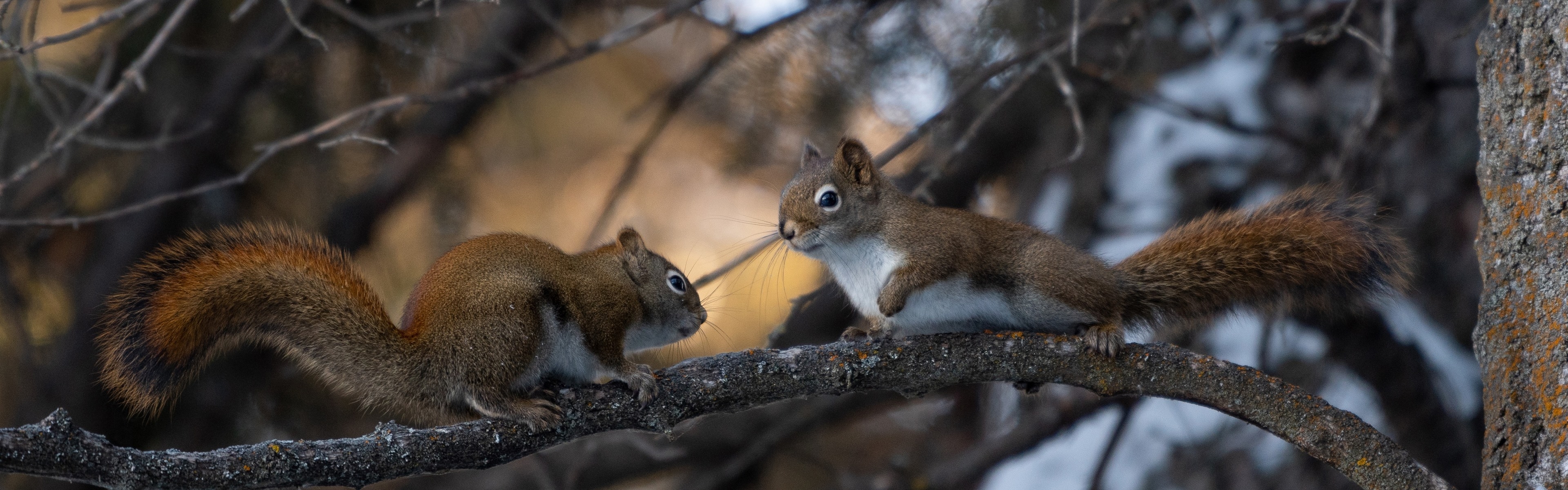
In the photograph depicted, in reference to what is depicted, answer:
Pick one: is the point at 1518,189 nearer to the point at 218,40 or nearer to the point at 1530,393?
the point at 1530,393

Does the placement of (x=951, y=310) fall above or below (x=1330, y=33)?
below

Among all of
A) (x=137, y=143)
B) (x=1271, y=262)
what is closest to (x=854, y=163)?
(x=1271, y=262)

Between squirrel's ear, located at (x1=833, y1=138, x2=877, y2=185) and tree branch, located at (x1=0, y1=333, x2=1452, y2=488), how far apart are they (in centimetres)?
46

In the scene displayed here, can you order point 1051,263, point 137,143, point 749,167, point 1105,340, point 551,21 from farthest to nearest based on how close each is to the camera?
point 749,167 → point 551,21 → point 137,143 → point 1051,263 → point 1105,340

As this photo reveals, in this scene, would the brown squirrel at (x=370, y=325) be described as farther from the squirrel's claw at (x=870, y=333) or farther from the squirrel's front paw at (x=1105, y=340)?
the squirrel's front paw at (x=1105, y=340)

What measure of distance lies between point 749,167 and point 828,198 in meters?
2.14

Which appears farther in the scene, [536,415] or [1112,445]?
[1112,445]

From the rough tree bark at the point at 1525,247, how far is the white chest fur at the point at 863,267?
1.18 meters

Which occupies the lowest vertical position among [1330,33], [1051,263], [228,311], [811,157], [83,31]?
[228,311]

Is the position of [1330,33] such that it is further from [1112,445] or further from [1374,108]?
[1112,445]

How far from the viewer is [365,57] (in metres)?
4.30

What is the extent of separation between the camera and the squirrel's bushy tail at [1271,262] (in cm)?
232

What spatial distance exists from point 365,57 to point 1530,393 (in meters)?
4.02

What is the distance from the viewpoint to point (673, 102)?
13.0 ft
